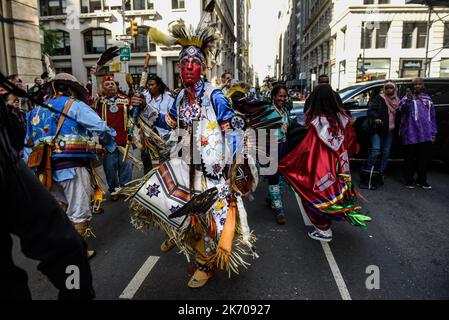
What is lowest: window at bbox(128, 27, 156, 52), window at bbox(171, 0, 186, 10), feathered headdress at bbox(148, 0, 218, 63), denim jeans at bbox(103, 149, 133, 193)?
denim jeans at bbox(103, 149, 133, 193)

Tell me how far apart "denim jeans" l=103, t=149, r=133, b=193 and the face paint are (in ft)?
10.2

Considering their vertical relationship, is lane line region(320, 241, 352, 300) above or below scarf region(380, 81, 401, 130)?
below

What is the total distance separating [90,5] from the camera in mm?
29891

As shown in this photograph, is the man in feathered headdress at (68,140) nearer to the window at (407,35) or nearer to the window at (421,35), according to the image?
the window at (407,35)

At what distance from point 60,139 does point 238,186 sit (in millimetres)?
1921

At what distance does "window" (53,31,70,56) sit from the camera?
31.4 meters

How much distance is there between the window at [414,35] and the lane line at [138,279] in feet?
109

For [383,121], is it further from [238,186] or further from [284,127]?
[238,186]

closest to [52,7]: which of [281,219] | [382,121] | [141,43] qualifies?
[141,43]

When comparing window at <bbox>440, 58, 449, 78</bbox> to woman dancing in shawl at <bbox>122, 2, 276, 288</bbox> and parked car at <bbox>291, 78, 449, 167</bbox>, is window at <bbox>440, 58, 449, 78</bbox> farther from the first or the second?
woman dancing in shawl at <bbox>122, 2, 276, 288</bbox>

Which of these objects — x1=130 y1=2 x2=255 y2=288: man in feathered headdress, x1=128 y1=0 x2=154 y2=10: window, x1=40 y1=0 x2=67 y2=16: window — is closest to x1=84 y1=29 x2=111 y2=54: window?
x1=40 y1=0 x2=67 y2=16: window
